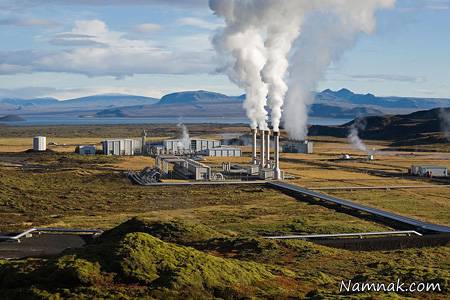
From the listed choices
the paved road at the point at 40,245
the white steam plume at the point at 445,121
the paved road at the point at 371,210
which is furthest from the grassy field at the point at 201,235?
the white steam plume at the point at 445,121

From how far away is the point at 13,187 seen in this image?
2271 inches

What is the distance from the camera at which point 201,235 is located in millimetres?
33719

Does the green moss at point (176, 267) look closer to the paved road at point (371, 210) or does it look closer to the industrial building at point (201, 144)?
the paved road at point (371, 210)

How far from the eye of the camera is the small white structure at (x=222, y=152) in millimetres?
102200

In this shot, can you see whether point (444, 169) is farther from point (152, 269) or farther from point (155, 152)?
point (152, 269)

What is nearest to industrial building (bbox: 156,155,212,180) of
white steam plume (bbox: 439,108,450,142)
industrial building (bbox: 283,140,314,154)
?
industrial building (bbox: 283,140,314,154)

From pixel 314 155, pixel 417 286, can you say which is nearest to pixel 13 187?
pixel 417 286

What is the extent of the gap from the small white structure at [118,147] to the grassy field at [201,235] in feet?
47.9

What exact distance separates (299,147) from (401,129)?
58559mm

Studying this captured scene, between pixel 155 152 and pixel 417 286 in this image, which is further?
pixel 155 152

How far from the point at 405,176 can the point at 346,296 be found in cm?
5646

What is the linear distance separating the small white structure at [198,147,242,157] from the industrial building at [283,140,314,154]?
14952mm

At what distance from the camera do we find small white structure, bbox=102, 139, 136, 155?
334ft

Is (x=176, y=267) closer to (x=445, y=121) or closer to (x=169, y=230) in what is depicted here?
(x=169, y=230)
